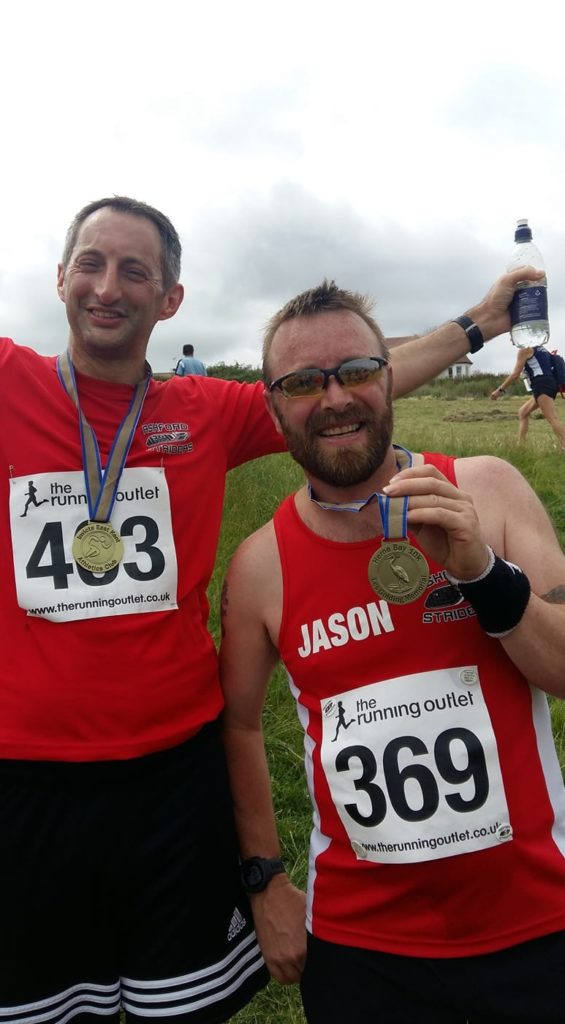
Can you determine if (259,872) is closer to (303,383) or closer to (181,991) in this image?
(181,991)

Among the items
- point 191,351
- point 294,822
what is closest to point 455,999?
point 294,822

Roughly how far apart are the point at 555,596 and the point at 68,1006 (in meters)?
1.80

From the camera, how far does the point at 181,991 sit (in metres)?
2.00

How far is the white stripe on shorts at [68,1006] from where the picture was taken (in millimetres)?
1921

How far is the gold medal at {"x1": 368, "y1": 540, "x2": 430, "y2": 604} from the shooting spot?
6.09 ft

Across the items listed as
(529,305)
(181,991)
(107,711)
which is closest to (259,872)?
(181,991)

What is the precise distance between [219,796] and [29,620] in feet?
2.65

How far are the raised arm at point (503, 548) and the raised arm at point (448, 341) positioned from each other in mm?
679

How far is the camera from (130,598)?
2.02 metres

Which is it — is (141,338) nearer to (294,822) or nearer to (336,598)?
(336,598)

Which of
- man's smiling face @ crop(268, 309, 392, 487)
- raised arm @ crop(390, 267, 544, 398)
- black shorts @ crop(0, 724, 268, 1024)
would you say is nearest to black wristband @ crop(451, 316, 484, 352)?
raised arm @ crop(390, 267, 544, 398)

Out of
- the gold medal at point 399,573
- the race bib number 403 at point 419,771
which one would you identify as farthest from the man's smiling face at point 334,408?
the race bib number 403 at point 419,771

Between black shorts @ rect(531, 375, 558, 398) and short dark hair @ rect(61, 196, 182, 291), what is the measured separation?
309 inches

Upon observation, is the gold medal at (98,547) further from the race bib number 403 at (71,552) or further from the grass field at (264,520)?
the grass field at (264,520)
